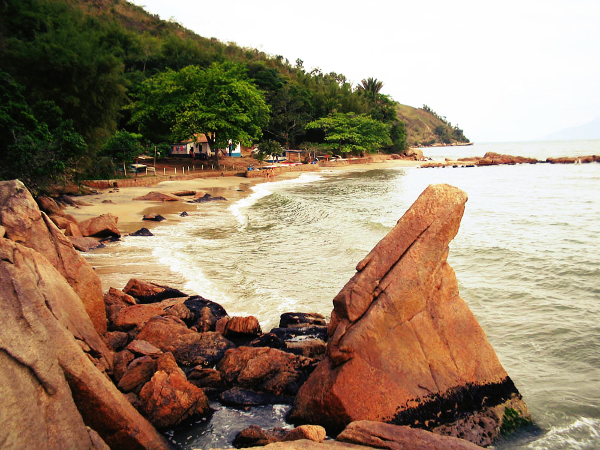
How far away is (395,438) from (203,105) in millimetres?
44772

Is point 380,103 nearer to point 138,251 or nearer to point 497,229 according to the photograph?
point 497,229

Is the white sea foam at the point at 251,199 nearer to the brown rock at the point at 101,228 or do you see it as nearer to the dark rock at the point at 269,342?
the brown rock at the point at 101,228

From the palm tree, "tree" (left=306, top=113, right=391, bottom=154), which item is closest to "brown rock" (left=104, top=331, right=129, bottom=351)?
"tree" (left=306, top=113, right=391, bottom=154)

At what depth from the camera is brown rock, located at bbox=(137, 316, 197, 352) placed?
7211mm

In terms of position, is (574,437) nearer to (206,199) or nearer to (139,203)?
(139,203)

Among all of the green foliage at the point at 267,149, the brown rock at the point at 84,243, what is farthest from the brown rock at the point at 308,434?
the green foliage at the point at 267,149

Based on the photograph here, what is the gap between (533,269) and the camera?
12656 mm

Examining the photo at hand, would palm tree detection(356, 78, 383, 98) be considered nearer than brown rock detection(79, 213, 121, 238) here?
No

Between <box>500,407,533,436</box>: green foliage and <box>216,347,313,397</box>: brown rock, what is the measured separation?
2628 millimetres

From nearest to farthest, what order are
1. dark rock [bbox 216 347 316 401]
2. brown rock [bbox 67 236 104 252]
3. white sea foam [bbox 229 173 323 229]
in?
1. dark rock [bbox 216 347 316 401]
2. brown rock [bbox 67 236 104 252]
3. white sea foam [bbox 229 173 323 229]

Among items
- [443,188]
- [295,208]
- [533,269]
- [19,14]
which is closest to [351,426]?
[443,188]

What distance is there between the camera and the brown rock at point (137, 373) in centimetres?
575

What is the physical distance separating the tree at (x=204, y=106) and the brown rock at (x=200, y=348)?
38.7 m

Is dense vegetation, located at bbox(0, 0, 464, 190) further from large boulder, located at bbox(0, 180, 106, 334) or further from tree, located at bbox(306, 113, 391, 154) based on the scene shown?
large boulder, located at bbox(0, 180, 106, 334)
